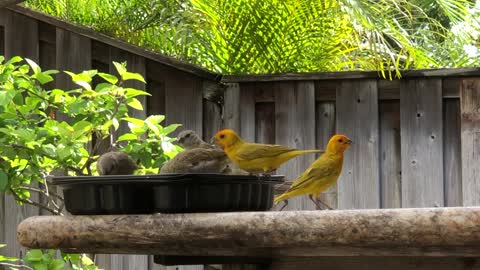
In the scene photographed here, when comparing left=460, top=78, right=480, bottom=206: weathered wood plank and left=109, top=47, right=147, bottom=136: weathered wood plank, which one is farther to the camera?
left=109, top=47, right=147, bottom=136: weathered wood plank

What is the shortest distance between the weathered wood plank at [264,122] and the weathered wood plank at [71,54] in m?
0.91

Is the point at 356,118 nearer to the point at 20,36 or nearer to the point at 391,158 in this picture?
the point at 391,158

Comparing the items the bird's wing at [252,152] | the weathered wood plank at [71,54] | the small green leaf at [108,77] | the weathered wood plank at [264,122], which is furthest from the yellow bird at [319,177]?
the weathered wood plank at [71,54]

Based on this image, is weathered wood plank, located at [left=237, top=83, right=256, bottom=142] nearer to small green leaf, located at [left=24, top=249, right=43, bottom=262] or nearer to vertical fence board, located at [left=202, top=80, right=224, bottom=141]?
vertical fence board, located at [left=202, top=80, right=224, bottom=141]

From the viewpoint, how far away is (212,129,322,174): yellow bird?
2.32 meters

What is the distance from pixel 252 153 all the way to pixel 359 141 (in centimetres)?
170

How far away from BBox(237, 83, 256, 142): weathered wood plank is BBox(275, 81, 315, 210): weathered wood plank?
0.11 metres

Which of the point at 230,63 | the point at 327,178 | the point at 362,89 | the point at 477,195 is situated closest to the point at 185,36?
the point at 230,63

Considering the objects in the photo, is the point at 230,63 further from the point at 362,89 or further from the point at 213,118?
the point at 362,89

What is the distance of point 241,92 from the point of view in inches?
163

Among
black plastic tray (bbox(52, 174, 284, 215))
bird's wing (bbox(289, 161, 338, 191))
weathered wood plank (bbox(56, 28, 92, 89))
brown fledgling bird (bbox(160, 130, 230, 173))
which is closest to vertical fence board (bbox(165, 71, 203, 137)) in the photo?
weathered wood plank (bbox(56, 28, 92, 89))

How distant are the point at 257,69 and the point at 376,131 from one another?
28.9 inches

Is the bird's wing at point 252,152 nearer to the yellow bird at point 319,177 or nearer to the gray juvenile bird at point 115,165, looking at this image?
the yellow bird at point 319,177

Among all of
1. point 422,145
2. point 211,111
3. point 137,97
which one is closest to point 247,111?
point 211,111
